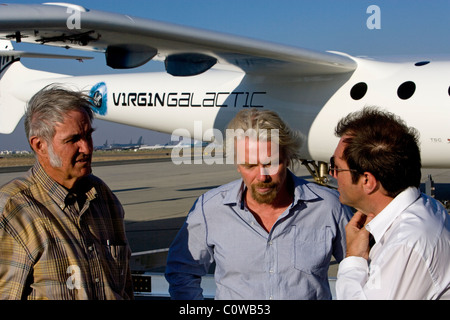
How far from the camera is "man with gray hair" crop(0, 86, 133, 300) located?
2.04 meters

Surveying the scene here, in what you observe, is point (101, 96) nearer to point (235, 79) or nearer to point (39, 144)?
point (235, 79)

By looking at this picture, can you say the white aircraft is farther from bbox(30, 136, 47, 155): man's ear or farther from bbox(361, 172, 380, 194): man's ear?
bbox(361, 172, 380, 194): man's ear

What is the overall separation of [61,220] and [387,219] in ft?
4.29

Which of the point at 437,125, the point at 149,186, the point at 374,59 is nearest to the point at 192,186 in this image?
the point at 149,186

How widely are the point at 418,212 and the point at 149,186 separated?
1643cm

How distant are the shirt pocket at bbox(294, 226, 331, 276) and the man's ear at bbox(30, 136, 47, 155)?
4.00ft

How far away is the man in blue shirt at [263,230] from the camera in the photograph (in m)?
2.43

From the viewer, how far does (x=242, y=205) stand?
8.39 ft

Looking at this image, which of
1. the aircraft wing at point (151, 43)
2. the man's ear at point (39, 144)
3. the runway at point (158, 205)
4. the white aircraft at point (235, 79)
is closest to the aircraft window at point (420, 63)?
the white aircraft at point (235, 79)

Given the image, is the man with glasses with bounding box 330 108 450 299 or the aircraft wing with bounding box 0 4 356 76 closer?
the man with glasses with bounding box 330 108 450 299

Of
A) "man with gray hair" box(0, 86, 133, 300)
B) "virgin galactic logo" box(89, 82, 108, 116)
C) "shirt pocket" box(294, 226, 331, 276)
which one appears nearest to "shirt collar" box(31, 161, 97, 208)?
"man with gray hair" box(0, 86, 133, 300)

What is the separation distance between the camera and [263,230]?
249 centimetres

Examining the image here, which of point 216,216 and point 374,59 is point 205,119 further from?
point 216,216
